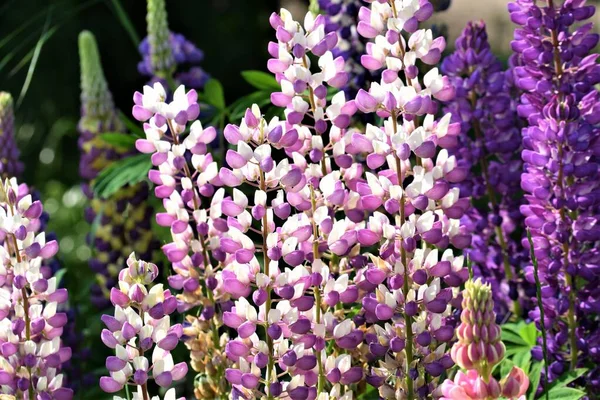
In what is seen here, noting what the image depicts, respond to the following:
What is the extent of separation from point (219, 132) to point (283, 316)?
1.23m

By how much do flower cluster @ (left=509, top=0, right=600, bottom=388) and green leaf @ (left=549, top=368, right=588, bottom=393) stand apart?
0.03 m

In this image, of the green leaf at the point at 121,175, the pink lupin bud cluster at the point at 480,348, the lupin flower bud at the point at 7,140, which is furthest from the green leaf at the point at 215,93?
the pink lupin bud cluster at the point at 480,348

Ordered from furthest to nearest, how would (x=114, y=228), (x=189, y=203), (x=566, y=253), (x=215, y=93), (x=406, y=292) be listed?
(x=114, y=228) < (x=215, y=93) < (x=566, y=253) < (x=189, y=203) < (x=406, y=292)

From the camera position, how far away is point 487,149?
86.4 inches

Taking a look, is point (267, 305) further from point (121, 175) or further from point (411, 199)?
point (121, 175)

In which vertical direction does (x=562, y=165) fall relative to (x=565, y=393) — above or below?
above

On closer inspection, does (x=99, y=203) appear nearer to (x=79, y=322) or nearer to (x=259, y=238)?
(x=79, y=322)

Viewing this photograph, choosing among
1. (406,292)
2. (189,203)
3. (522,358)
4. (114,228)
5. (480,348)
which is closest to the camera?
(480,348)

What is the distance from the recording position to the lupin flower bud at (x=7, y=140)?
249cm

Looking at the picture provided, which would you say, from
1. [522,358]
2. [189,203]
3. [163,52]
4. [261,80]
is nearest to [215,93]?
[261,80]

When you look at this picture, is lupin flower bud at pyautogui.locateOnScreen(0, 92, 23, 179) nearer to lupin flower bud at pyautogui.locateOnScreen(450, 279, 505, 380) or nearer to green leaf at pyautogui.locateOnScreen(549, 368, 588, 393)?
green leaf at pyautogui.locateOnScreen(549, 368, 588, 393)

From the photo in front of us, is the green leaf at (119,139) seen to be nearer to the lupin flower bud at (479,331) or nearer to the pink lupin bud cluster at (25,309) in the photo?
the pink lupin bud cluster at (25,309)

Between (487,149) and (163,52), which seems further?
(163,52)

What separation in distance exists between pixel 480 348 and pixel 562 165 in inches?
27.8
